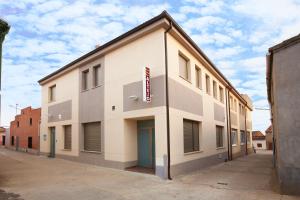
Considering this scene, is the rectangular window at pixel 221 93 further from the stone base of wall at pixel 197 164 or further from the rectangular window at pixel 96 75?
the rectangular window at pixel 96 75

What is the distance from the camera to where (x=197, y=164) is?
1377 centimetres

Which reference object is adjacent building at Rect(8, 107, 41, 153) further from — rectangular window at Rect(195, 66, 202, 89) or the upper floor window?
rectangular window at Rect(195, 66, 202, 89)

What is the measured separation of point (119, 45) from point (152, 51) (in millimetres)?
2335

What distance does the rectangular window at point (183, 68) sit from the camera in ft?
42.8

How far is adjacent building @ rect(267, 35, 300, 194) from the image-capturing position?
7.54 metres

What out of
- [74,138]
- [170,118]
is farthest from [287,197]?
[74,138]

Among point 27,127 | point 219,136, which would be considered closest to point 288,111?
point 219,136

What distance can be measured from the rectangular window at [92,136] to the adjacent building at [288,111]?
9336 millimetres

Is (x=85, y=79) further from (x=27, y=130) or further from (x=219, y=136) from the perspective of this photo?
(x=27, y=130)

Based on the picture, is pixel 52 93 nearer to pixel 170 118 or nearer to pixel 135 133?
pixel 135 133

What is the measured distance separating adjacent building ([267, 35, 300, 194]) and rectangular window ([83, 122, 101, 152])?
9336 millimetres

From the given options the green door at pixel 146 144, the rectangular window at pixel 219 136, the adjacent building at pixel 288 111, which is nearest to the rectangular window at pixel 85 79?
the green door at pixel 146 144

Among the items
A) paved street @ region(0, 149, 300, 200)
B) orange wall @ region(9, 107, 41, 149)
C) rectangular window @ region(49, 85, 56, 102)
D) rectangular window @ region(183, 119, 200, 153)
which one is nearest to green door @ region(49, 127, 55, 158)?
rectangular window @ region(49, 85, 56, 102)

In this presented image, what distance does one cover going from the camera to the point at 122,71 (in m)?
13.0
